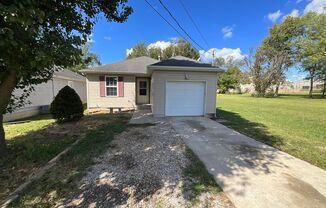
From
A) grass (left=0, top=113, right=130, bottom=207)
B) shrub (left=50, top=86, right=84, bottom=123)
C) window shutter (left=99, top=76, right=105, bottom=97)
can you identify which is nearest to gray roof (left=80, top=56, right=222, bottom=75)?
window shutter (left=99, top=76, right=105, bottom=97)

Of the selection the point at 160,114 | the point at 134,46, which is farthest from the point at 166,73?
the point at 134,46

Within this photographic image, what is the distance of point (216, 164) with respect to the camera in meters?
4.02

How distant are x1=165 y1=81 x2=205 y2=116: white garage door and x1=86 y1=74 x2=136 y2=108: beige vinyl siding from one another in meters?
4.32

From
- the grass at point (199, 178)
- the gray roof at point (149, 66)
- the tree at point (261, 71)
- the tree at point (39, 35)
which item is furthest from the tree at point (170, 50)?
the grass at point (199, 178)

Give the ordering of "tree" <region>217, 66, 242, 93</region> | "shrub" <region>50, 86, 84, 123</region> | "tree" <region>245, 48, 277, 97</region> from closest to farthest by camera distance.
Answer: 1. "shrub" <region>50, 86, 84, 123</region>
2. "tree" <region>245, 48, 277, 97</region>
3. "tree" <region>217, 66, 242, 93</region>

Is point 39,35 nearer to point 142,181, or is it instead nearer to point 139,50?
point 142,181

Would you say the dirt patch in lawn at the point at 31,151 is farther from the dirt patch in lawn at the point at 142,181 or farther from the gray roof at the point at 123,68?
the gray roof at the point at 123,68

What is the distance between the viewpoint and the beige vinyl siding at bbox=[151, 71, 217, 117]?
30.5ft

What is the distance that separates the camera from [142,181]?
10.8 feet

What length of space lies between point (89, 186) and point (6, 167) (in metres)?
2.18

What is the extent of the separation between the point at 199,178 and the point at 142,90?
36.7 feet

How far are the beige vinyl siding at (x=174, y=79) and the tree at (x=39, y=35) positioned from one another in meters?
4.79

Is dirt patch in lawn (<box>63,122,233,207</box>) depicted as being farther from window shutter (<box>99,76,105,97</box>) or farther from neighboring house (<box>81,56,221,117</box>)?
window shutter (<box>99,76,105,97</box>)

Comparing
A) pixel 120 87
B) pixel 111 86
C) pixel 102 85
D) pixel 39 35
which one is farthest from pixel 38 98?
pixel 39 35
